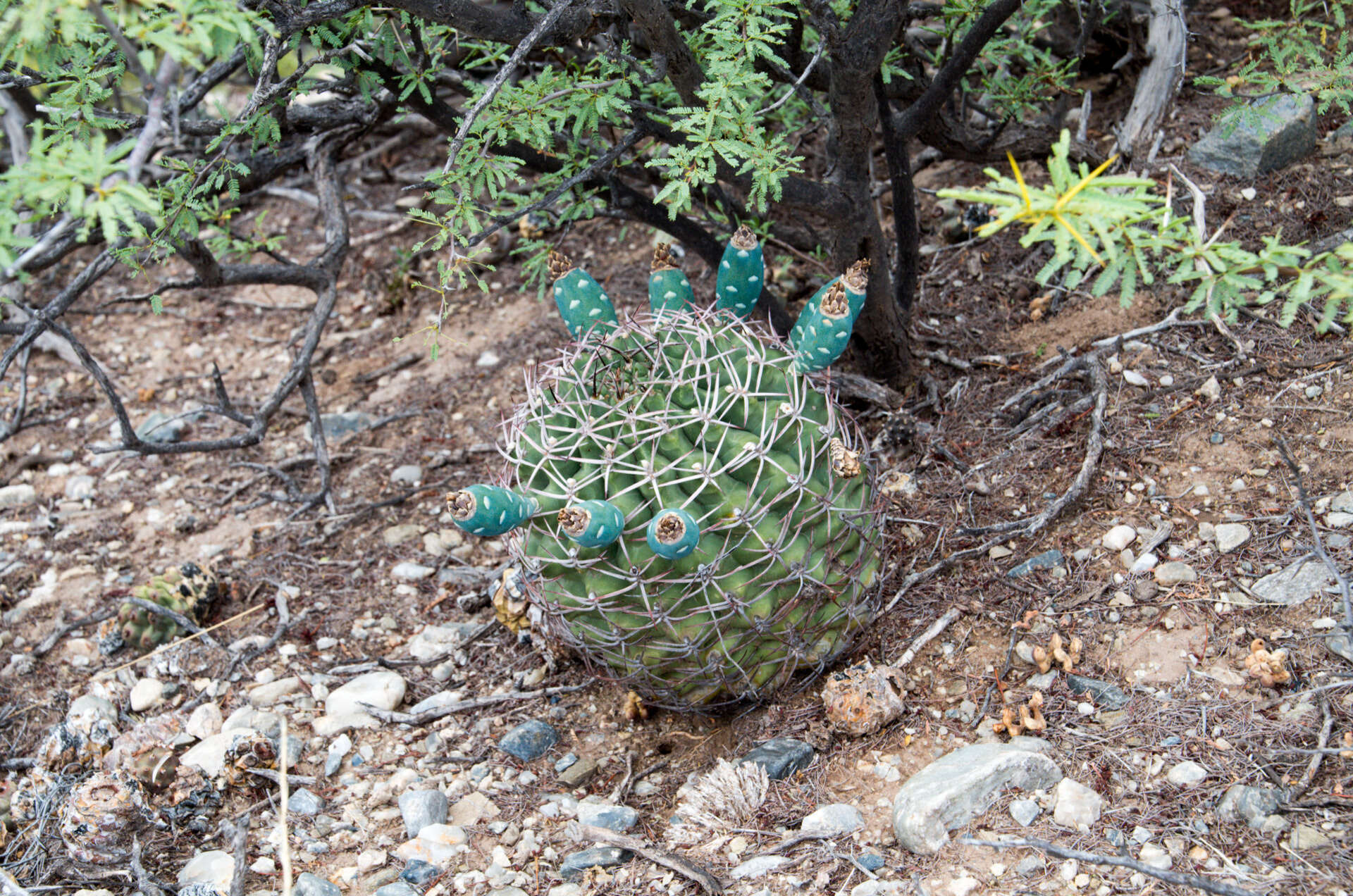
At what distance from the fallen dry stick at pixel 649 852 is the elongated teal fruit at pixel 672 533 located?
69 cm

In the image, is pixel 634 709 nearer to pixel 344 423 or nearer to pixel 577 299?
pixel 577 299

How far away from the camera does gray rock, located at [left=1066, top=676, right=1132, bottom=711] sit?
7.89ft

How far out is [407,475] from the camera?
13.6ft

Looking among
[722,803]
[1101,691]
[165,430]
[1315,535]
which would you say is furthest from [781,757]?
[165,430]

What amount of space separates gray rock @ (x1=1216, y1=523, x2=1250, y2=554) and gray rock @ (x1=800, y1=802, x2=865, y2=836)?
1.22 meters

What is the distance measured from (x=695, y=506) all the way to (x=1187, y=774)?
120 cm

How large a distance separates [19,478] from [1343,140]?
18.1ft

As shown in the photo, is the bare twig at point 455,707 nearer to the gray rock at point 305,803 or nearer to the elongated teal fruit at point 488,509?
the gray rock at point 305,803

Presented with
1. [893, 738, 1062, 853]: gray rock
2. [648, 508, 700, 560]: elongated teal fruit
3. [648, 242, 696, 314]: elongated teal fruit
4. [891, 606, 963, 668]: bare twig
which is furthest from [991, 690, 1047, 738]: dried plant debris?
[648, 242, 696, 314]: elongated teal fruit

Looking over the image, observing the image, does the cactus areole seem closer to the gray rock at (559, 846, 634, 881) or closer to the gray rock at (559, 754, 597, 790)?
the gray rock at (559, 754, 597, 790)

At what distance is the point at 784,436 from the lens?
8.21 ft

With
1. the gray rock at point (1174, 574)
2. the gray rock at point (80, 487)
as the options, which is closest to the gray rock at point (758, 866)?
the gray rock at point (1174, 574)

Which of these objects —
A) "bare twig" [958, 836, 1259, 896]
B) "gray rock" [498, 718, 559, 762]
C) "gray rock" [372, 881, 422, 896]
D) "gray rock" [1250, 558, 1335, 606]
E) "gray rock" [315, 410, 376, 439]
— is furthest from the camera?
"gray rock" [315, 410, 376, 439]

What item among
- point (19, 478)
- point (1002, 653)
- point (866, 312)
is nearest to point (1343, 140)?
point (866, 312)
